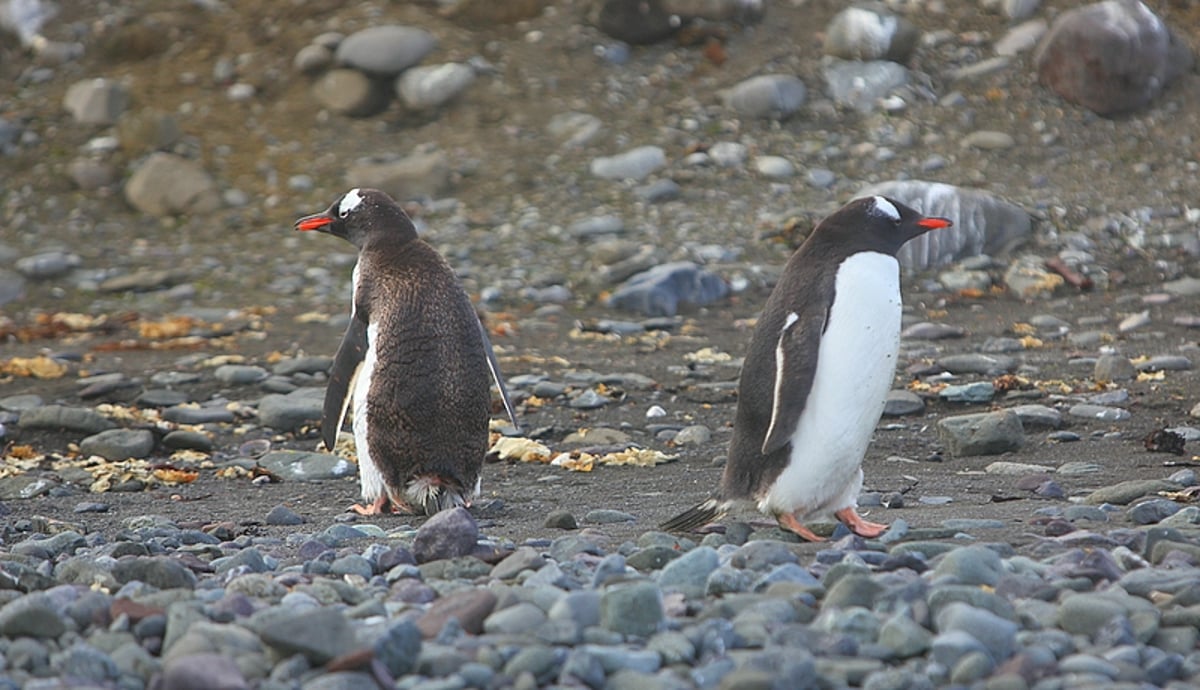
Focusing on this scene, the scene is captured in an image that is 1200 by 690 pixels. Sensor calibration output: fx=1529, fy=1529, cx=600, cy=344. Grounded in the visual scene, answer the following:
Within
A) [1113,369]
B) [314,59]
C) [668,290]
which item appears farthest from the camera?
[314,59]

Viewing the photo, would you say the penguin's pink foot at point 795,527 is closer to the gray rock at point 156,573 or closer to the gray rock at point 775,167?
the gray rock at point 156,573

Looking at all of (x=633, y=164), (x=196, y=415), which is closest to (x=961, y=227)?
(x=633, y=164)

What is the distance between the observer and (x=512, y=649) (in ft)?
8.52

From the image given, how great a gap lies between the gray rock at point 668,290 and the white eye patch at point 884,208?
12.0 ft

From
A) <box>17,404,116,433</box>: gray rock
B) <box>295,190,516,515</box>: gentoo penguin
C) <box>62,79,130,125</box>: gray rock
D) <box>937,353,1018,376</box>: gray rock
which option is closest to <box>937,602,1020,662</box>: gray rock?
<box>295,190,516,515</box>: gentoo penguin

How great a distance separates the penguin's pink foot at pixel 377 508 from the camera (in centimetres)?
466

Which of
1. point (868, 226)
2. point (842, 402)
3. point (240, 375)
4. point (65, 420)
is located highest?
point (868, 226)

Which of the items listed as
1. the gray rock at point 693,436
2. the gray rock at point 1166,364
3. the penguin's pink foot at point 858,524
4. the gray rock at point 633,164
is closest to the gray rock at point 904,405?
the gray rock at point 693,436

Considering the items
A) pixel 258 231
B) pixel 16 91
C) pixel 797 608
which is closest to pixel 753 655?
pixel 797 608

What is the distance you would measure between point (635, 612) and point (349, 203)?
2915mm

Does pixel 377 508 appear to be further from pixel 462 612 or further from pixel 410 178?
pixel 410 178

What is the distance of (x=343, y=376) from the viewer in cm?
494

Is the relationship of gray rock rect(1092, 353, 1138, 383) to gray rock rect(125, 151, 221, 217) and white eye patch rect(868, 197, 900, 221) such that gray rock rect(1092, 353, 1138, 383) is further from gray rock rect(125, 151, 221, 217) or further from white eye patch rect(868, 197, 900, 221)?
gray rock rect(125, 151, 221, 217)

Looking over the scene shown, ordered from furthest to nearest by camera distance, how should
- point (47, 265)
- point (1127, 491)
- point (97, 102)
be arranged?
point (97, 102)
point (47, 265)
point (1127, 491)
